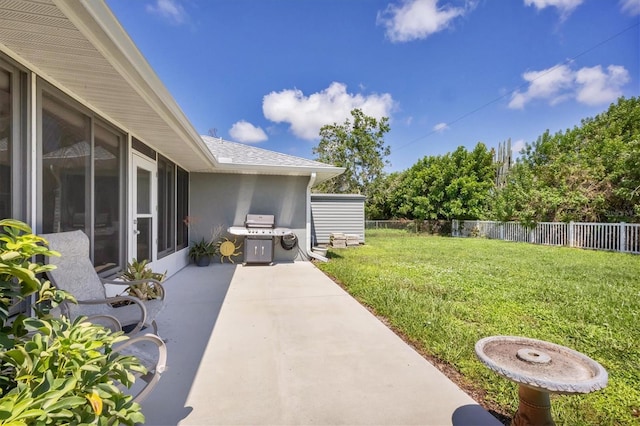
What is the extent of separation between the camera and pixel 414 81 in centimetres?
1631

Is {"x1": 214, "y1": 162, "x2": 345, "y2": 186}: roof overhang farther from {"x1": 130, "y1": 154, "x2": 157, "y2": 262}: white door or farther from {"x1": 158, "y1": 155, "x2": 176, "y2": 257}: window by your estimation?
{"x1": 130, "y1": 154, "x2": 157, "y2": 262}: white door

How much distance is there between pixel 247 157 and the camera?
26.5 ft

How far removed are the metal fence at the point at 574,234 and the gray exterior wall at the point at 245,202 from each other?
1152cm

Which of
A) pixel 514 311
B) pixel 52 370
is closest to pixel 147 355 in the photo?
pixel 52 370

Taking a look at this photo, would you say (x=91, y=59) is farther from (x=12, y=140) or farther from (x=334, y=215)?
(x=334, y=215)

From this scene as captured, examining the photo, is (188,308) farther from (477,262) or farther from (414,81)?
(414,81)

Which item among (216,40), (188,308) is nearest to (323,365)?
(188,308)

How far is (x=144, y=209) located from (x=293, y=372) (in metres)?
3.91

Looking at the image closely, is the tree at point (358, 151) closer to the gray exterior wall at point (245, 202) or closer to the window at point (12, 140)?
the gray exterior wall at point (245, 202)

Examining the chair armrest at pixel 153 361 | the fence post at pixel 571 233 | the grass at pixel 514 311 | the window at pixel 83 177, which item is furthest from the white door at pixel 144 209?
the fence post at pixel 571 233

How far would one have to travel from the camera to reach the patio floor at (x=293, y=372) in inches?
81.7

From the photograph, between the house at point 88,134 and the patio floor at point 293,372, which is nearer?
the house at point 88,134

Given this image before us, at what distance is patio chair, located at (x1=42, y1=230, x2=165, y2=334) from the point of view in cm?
246

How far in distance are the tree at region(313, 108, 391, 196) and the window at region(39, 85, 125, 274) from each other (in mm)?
18002
